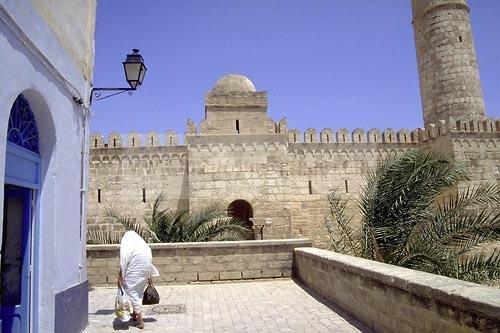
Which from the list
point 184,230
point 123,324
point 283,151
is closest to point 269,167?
point 283,151

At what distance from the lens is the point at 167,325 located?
5.02 meters

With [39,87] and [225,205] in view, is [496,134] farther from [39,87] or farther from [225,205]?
[39,87]

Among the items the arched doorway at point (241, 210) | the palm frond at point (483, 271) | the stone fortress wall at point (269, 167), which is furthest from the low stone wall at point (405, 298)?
the arched doorway at point (241, 210)

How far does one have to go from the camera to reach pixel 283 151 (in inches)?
571

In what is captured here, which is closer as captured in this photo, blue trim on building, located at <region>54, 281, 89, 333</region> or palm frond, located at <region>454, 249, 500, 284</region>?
blue trim on building, located at <region>54, 281, 89, 333</region>

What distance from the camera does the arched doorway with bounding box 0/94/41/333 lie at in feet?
11.7

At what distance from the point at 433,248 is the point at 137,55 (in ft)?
17.0

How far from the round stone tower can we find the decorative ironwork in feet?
48.3

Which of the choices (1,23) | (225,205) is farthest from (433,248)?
(225,205)

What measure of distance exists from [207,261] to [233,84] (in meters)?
9.39

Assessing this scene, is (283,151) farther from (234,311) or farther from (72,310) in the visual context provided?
(72,310)

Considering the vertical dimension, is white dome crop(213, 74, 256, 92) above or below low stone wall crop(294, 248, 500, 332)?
above

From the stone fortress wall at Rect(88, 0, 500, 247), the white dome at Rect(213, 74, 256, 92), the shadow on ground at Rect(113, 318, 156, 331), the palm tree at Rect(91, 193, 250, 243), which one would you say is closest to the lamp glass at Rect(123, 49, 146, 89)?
the shadow on ground at Rect(113, 318, 156, 331)

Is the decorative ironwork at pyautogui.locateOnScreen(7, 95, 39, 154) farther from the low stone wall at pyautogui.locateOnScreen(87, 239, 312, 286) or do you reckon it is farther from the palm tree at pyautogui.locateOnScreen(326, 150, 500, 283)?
the palm tree at pyautogui.locateOnScreen(326, 150, 500, 283)
